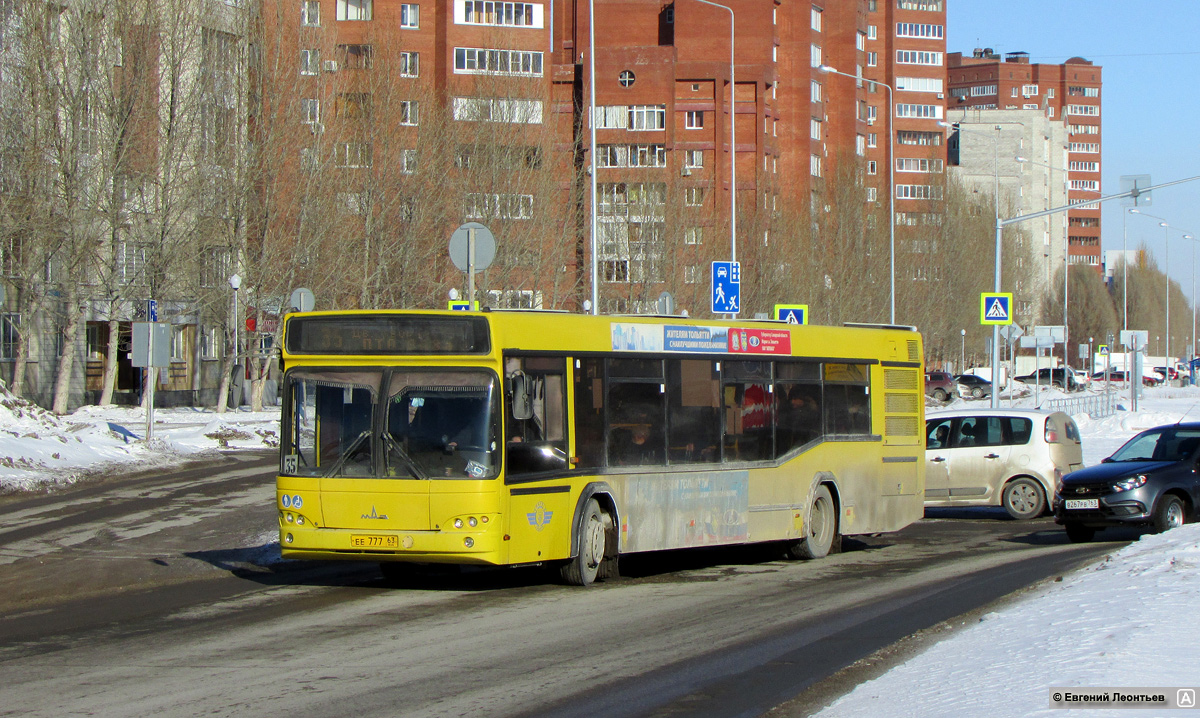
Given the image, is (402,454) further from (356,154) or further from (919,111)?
(919,111)

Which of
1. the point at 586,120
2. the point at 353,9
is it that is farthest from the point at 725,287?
the point at 353,9

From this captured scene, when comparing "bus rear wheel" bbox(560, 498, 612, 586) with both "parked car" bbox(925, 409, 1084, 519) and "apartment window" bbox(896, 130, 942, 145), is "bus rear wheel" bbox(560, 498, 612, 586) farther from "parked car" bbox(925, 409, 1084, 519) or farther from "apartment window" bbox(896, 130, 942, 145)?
"apartment window" bbox(896, 130, 942, 145)

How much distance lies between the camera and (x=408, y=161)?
4903cm

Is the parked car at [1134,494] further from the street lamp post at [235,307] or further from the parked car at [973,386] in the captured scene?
the parked car at [973,386]

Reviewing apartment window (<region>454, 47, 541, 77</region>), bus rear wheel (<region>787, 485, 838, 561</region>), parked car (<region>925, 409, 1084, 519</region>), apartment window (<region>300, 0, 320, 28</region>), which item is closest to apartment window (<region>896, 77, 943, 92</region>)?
apartment window (<region>454, 47, 541, 77</region>)

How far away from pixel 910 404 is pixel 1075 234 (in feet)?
552

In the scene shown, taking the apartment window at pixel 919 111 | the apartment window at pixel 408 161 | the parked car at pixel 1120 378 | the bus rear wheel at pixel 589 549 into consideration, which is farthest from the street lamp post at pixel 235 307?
the apartment window at pixel 919 111

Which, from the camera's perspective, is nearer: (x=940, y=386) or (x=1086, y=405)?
(x=1086, y=405)

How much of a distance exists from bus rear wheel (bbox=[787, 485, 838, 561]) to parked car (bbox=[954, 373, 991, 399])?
61.7 m

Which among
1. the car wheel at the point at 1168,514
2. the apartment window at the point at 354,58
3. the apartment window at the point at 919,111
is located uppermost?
the apartment window at the point at 919,111

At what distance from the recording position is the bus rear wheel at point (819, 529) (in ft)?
51.5

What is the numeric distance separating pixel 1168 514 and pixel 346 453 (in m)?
10.9

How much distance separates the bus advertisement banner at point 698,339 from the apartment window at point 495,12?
61.4m

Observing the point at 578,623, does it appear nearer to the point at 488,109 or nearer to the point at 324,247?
the point at 324,247
